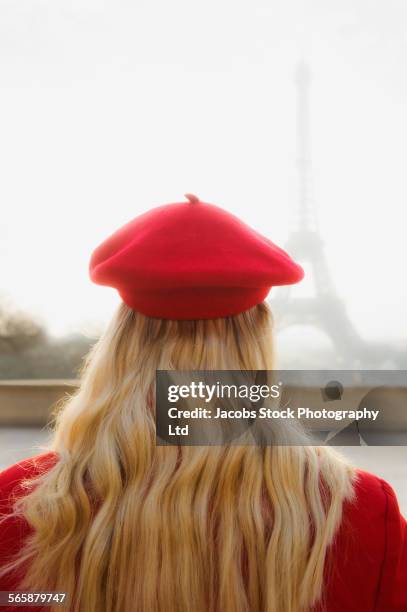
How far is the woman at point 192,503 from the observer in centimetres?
87

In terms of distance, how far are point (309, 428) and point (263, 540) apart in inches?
7.6

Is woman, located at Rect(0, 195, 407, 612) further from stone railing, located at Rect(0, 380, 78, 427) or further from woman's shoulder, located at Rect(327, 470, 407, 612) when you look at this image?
stone railing, located at Rect(0, 380, 78, 427)

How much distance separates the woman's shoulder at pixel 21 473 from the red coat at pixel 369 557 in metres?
0.41

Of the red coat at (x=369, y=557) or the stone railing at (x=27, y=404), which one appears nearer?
the red coat at (x=369, y=557)

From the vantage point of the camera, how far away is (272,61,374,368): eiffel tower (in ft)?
29.9

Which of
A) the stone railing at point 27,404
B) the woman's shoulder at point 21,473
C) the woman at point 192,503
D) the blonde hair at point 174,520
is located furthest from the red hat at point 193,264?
the stone railing at point 27,404

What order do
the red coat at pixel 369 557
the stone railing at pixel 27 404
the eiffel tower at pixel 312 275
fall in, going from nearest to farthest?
the red coat at pixel 369 557
the stone railing at pixel 27 404
the eiffel tower at pixel 312 275

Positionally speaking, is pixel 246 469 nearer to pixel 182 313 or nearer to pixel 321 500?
pixel 321 500

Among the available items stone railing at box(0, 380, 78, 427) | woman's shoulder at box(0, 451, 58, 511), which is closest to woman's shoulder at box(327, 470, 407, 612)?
woman's shoulder at box(0, 451, 58, 511)

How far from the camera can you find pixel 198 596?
2.91 feet

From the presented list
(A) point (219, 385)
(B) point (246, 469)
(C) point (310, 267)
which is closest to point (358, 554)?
(B) point (246, 469)

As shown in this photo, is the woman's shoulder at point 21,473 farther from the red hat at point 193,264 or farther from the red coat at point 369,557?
the red coat at point 369,557

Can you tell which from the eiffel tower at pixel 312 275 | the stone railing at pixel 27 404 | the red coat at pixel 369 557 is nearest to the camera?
the red coat at pixel 369 557

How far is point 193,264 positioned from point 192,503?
1.05ft
